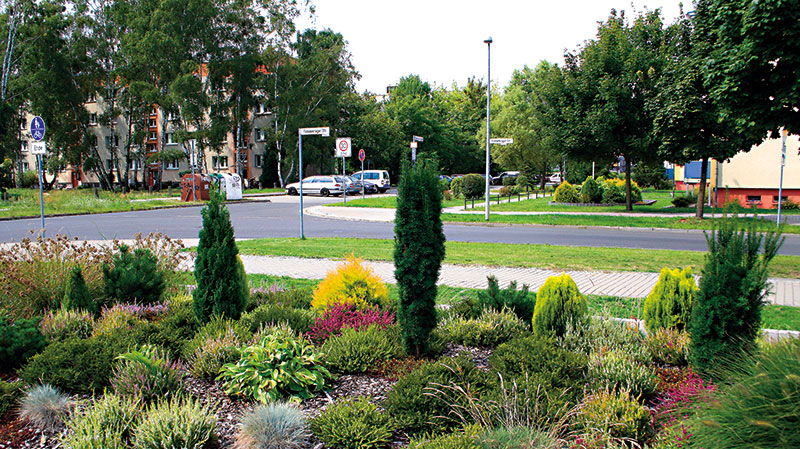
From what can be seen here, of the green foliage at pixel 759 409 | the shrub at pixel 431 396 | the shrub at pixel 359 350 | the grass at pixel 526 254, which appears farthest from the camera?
the grass at pixel 526 254

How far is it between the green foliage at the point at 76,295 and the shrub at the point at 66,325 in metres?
0.16

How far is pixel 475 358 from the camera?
15.3 ft

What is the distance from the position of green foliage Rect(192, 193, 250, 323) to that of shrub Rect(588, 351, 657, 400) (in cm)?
328

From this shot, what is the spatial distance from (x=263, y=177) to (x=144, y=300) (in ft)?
162

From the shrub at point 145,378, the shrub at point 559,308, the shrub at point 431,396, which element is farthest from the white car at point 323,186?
the shrub at point 431,396

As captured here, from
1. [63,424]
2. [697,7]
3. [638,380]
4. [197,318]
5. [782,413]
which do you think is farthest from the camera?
[697,7]

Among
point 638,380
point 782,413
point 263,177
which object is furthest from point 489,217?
point 263,177

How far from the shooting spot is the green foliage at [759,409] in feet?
7.07

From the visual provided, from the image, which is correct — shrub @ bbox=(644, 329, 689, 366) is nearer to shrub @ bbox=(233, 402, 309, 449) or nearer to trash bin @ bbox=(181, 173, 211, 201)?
shrub @ bbox=(233, 402, 309, 449)

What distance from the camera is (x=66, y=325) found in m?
5.12

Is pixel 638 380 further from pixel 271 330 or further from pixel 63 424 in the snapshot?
pixel 63 424

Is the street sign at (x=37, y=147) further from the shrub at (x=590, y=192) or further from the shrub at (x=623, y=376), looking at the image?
the shrub at (x=590, y=192)

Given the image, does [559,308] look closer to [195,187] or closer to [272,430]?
[272,430]

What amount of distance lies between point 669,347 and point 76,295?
228 inches
